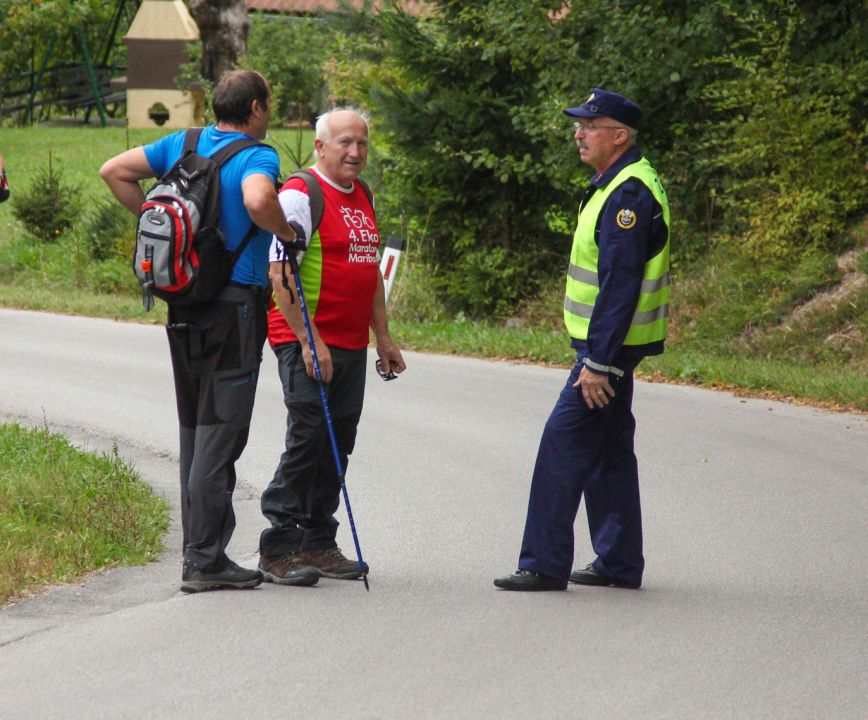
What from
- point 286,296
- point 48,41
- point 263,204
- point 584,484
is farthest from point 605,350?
point 48,41

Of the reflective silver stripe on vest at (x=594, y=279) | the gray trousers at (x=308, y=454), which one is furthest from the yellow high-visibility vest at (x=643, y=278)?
the gray trousers at (x=308, y=454)

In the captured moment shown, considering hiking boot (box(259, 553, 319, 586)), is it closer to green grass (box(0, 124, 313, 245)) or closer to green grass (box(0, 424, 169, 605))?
green grass (box(0, 424, 169, 605))

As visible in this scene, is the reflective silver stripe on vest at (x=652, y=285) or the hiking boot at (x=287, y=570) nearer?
the reflective silver stripe on vest at (x=652, y=285)

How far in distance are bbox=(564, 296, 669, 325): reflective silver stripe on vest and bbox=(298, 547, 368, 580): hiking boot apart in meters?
1.45

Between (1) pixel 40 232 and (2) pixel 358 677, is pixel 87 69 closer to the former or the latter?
(1) pixel 40 232

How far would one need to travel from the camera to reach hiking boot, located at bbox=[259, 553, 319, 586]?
20.6 ft

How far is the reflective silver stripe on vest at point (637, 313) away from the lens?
604cm

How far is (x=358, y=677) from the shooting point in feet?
16.7

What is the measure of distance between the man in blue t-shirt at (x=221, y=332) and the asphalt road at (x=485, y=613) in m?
0.34

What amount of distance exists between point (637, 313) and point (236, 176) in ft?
5.61

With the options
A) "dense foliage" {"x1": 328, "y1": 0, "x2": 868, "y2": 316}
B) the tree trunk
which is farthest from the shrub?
"dense foliage" {"x1": 328, "y1": 0, "x2": 868, "y2": 316}

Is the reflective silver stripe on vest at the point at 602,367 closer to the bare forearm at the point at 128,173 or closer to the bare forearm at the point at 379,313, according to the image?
the bare forearm at the point at 379,313

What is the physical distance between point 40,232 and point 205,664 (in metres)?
20.8

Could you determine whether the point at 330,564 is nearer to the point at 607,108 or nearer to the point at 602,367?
the point at 602,367
